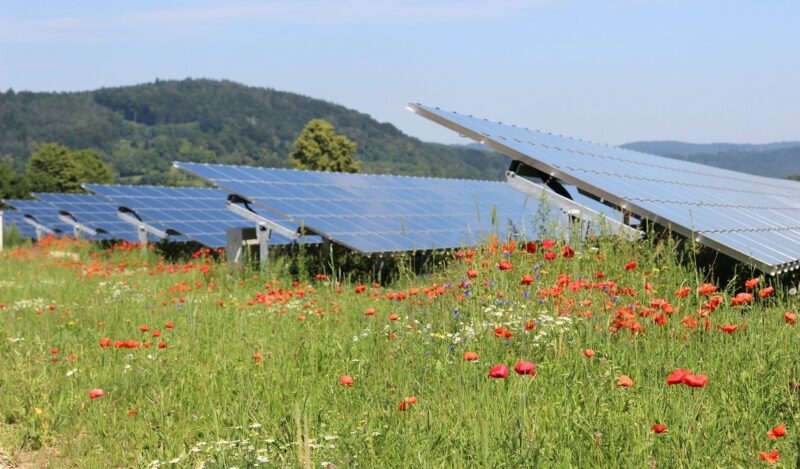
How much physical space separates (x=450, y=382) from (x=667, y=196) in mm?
6796

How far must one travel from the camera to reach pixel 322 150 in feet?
202

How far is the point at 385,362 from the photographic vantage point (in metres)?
4.86

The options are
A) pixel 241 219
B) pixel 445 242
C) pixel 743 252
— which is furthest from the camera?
pixel 241 219

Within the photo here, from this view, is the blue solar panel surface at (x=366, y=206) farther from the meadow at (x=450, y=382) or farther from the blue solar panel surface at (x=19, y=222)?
the blue solar panel surface at (x=19, y=222)

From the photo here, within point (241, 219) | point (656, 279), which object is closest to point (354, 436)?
point (656, 279)

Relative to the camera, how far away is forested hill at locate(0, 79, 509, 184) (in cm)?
13350

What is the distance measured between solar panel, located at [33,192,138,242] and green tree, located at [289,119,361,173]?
32580 millimetres

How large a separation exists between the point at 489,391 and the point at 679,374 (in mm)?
1244

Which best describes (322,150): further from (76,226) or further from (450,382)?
(450,382)

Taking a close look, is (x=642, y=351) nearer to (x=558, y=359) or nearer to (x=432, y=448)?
(x=558, y=359)

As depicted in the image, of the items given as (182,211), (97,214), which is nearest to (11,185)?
(97,214)

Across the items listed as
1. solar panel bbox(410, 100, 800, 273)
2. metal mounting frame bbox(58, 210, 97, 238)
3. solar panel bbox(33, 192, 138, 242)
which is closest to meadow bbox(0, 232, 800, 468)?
solar panel bbox(410, 100, 800, 273)

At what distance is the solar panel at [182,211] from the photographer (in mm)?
18734

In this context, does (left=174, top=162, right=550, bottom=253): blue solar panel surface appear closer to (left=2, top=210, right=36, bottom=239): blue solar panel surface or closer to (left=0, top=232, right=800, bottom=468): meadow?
(left=0, top=232, right=800, bottom=468): meadow
